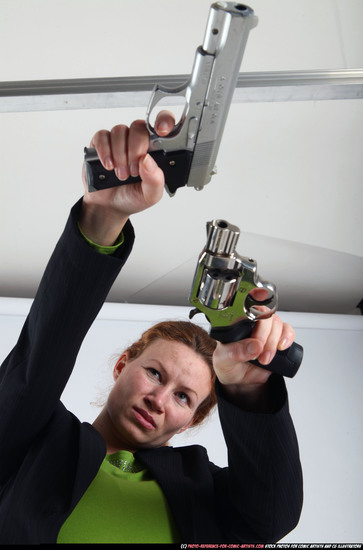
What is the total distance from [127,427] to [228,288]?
349 millimetres

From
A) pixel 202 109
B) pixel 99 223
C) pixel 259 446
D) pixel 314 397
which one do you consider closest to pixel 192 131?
pixel 202 109

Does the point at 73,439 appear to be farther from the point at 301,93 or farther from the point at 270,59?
the point at 270,59

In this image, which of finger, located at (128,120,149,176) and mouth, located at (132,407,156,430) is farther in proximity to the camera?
mouth, located at (132,407,156,430)

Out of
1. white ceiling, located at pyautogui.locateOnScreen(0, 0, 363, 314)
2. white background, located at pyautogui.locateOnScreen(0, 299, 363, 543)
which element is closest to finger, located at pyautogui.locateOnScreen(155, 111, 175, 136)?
white ceiling, located at pyautogui.locateOnScreen(0, 0, 363, 314)

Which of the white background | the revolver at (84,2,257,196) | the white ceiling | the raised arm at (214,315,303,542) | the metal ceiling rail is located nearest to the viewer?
the revolver at (84,2,257,196)

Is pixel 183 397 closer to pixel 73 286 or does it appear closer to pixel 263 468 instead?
pixel 263 468

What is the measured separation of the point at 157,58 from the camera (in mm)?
1516

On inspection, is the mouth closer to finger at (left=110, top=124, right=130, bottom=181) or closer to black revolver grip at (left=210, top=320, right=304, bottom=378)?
black revolver grip at (left=210, top=320, right=304, bottom=378)

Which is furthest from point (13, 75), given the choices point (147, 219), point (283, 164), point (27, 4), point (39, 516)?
point (39, 516)

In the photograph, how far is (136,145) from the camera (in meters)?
0.61

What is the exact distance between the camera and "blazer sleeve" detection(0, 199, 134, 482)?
663mm

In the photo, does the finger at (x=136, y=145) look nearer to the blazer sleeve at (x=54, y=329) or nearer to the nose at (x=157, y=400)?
the blazer sleeve at (x=54, y=329)

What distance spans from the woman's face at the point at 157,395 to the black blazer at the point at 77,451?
0.12 feet

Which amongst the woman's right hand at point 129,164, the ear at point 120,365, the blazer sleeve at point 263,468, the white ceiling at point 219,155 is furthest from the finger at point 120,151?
the white ceiling at point 219,155
